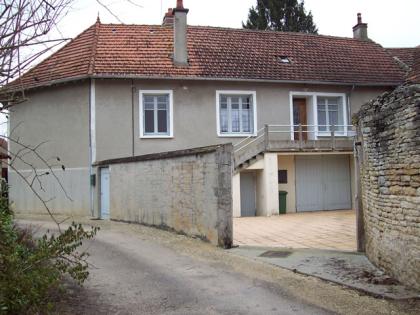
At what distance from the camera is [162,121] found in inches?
795

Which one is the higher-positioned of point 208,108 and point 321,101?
point 321,101

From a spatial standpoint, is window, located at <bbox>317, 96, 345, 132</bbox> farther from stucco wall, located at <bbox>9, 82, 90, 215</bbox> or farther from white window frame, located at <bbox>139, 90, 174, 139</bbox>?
stucco wall, located at <bbox>9, 82, 90, 215</bbox>

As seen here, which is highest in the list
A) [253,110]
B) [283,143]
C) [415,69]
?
[415,69]

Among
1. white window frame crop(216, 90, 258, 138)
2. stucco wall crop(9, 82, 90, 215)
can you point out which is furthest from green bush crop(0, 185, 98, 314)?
white window frame crop(216, 90, 258, 138)

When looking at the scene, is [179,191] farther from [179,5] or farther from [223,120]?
[179,5]

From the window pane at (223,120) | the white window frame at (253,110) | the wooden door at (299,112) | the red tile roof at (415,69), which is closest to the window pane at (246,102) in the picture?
the white window frame at (253,110)

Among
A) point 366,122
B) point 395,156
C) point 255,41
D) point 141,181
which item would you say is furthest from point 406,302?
point 255,41

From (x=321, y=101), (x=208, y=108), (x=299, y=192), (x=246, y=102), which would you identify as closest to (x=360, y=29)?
(x=321, y=101)

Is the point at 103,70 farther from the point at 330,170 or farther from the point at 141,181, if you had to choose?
the point at 330,170

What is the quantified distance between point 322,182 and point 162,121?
7650mm

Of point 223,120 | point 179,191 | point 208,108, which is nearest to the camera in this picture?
point 179,191

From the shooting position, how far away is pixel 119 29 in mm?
21984

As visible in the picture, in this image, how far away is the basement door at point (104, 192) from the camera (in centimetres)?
1828

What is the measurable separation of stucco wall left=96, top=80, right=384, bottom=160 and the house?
0.13 feet
